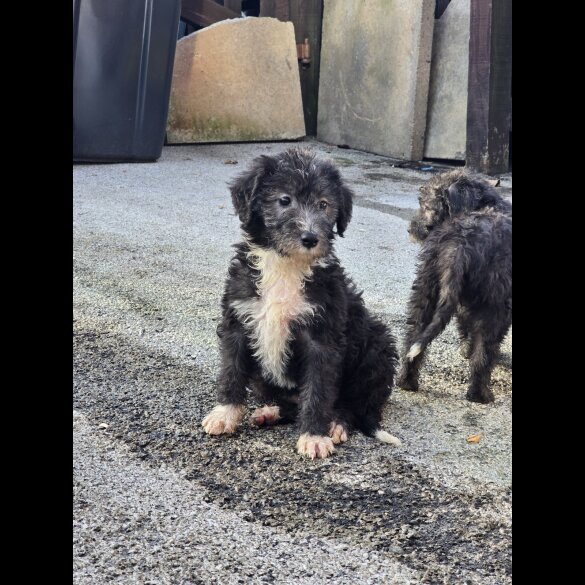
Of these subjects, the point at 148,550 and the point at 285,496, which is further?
the point at 285,496

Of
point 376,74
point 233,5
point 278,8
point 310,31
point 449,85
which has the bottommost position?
point 449,85

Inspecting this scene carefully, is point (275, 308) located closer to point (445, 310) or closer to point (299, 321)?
point (299, 321)

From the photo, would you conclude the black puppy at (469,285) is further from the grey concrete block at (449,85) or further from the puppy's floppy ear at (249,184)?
the grey concrete block at (449,85)

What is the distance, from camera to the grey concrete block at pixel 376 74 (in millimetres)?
11234

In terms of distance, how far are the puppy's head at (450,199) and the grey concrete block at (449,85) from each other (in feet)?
20.6

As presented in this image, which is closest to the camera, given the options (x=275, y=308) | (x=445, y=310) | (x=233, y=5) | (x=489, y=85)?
(x=275, y=308)

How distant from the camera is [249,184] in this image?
3.98m

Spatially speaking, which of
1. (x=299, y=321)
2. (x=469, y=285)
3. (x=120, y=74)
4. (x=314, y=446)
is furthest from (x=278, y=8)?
(x=314, y=446)

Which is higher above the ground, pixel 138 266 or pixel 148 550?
pixel 138 266

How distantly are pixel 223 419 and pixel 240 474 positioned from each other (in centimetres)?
45

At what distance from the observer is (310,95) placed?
42.0 ft
